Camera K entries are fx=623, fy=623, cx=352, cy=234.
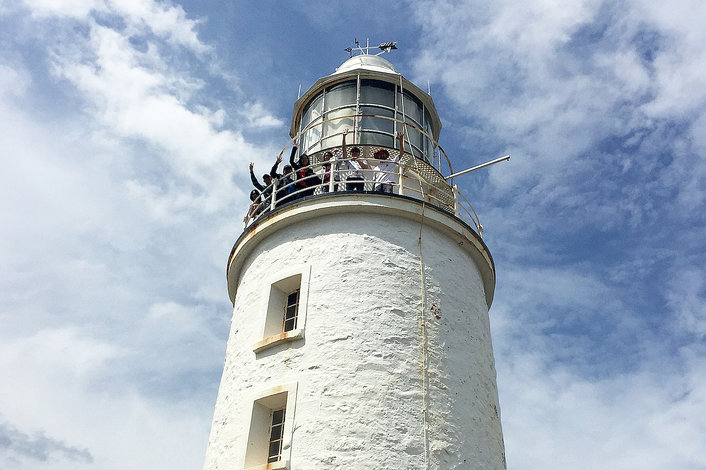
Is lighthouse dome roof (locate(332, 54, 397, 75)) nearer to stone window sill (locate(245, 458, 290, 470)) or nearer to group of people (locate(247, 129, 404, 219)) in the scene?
group of people (locate(247, 129, 404, 219))

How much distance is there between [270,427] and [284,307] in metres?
2.54

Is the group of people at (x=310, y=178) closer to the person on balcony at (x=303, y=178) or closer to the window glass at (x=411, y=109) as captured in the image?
the person on balcony at (x=303, y=178)

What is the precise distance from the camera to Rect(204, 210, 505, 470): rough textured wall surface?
33.9 feet

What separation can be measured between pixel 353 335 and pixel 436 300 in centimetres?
206

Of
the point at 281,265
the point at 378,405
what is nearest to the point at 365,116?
the point at 281,265

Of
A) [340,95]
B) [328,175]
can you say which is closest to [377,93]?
[340,95]

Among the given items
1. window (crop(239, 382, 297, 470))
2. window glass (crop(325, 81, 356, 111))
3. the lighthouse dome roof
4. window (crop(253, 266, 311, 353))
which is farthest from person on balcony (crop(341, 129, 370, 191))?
window (crop(239, 382, 297, 470))

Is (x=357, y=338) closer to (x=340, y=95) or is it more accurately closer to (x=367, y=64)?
(x=340, y=95)

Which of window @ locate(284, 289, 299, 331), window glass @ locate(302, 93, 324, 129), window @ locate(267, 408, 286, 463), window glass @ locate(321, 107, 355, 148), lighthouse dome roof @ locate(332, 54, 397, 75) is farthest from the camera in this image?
lighthouse dome roof @ locate(332, 54, 397, 75)

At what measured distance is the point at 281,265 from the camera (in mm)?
13141

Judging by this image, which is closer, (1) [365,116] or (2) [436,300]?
(2) [436,300]

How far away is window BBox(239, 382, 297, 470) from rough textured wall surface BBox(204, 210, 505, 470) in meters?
0.12

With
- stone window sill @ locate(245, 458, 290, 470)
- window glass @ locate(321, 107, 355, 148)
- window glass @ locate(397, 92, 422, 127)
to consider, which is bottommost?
stone window sill @ locate(245, 458, 290, 470)

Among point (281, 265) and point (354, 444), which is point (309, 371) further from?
point (281, 265)
